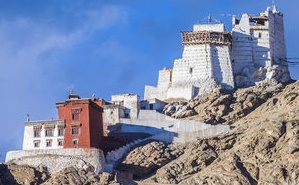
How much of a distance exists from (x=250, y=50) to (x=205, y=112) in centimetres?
1407

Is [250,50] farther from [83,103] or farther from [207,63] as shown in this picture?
[83,103]

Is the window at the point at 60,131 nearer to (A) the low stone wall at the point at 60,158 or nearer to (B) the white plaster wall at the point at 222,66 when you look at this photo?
(A) the low stone wall at the point at 60,158

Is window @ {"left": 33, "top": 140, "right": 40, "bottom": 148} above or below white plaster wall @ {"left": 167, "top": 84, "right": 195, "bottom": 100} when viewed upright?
below

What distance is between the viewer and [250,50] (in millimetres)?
131750

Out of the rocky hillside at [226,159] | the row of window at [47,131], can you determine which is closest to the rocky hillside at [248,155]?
the rocky hillside at [226,159]

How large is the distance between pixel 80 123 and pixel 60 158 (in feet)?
17.7

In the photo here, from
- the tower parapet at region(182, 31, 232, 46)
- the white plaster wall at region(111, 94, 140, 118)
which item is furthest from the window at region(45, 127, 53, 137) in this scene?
the tower parapet at region(182, 31, 232, 46)

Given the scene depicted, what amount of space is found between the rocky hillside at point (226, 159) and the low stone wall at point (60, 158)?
0.92 metres

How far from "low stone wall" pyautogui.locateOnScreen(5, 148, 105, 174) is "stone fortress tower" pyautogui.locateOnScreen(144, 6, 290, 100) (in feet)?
68.7

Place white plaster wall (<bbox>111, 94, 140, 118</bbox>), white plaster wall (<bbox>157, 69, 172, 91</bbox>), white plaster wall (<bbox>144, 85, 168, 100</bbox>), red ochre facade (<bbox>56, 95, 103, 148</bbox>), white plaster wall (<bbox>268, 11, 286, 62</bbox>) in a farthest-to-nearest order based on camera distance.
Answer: white plaster wall (<bbox>268, 11, 286, 62</bbox>) < white plaster wall (<bbox>157, 69, 172, 91</bbox>) < white plaster wall (<bbox>144, 85, 168, 100</bbox>) < white plaster wall (<bbox>111, 94, 140, 118</bbox>) < red ochre facade (<bbox>56, 95, 103, 148</bbox>)

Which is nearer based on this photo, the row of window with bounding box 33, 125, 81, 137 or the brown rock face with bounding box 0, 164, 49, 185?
the brown rock face with bounding box 0, 164, 49, 185

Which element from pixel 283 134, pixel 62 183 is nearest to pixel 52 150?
pixel 62 183

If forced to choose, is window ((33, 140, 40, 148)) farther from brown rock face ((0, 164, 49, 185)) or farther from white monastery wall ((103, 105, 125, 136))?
white monastery wall ((103, 105, 125, 136))

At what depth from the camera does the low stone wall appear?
356 ft
